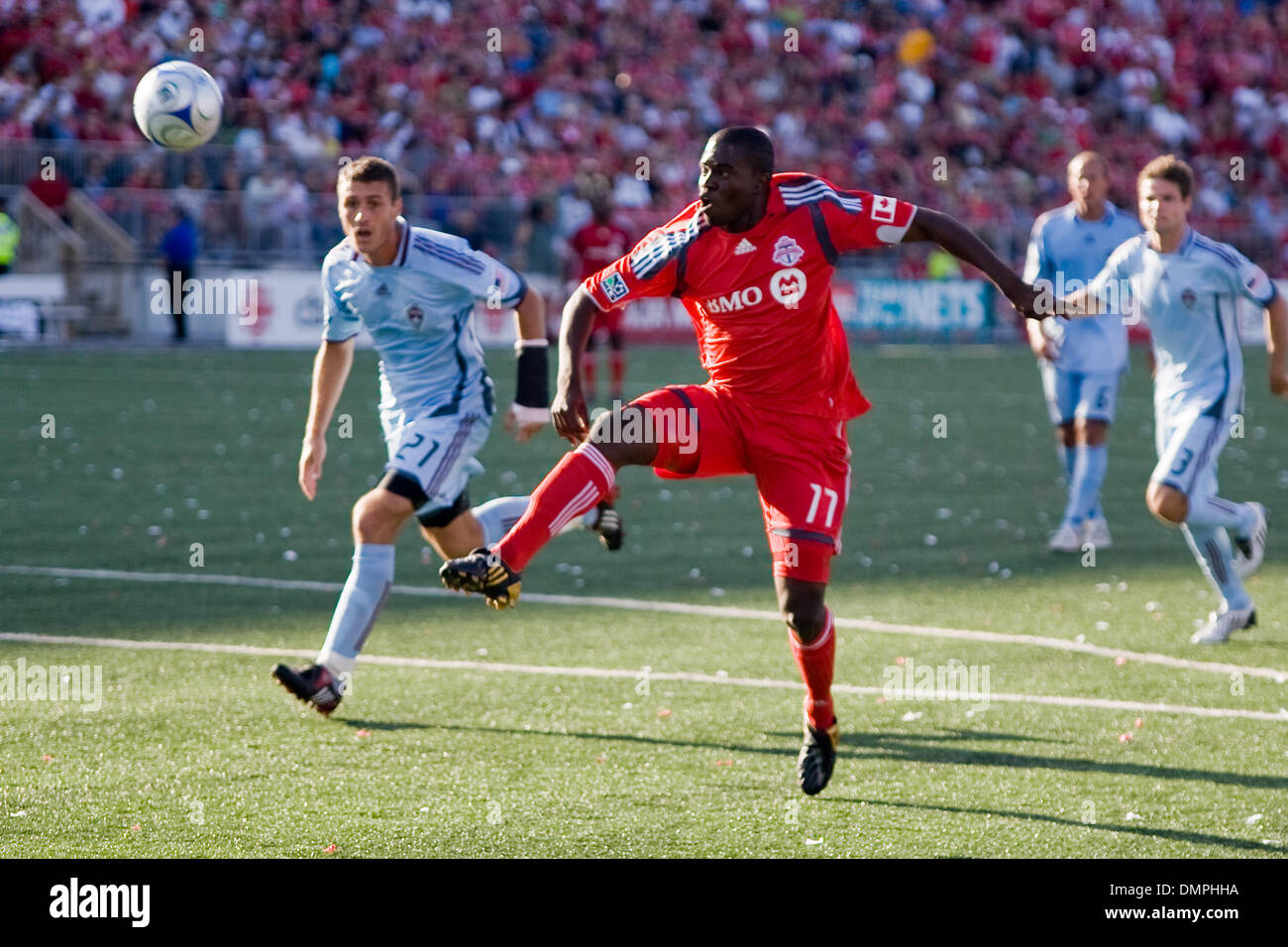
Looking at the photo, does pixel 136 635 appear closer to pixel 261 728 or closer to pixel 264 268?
pixel 261 728

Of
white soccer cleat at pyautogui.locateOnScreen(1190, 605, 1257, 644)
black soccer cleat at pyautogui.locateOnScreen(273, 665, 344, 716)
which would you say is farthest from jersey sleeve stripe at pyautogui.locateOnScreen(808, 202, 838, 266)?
white soccer cleat at pyautogui.locateOnScreen(1190, 605, 1257, 644)

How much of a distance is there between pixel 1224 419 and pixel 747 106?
76.9 feet

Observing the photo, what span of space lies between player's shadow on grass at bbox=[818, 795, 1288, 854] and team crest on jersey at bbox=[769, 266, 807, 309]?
59.2 inches

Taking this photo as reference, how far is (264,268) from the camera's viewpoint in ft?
78.0

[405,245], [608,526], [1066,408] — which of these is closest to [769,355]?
[405,245]

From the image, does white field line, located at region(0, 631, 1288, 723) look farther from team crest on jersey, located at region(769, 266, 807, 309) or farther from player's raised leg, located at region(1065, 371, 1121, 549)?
player's raised leg, located at region(1065, 371, 1121, 549)

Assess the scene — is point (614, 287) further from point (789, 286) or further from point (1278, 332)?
point (1278, 332)

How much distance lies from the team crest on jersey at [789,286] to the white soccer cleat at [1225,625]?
3.19 meters

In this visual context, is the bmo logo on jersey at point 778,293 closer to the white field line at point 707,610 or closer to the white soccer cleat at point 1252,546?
the white field line at point 707,610

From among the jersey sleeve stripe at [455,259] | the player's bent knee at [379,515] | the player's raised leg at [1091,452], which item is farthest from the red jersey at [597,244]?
the player's bent knee at [379,515]

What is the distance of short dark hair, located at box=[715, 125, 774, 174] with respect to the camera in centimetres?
510

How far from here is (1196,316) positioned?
7.64m
